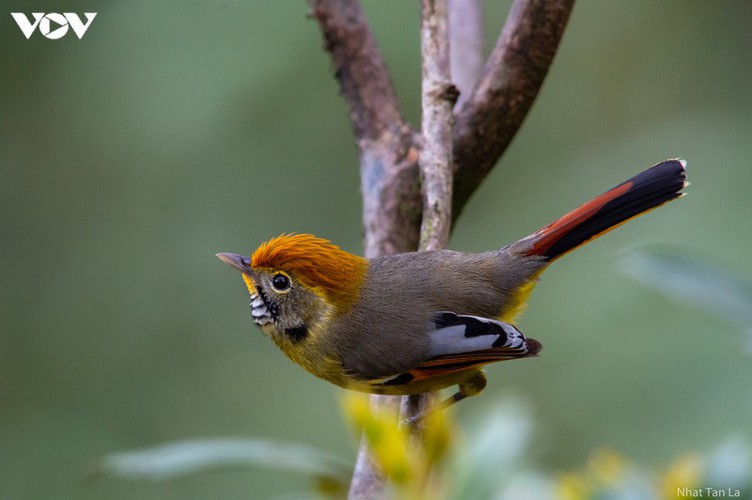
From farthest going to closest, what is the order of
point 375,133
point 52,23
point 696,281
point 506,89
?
point 52,23
point 375,133
point 506,89
point 696,281

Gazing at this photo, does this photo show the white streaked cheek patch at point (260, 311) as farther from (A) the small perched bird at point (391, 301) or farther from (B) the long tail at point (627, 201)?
(B) the long tail at point (627, 201)

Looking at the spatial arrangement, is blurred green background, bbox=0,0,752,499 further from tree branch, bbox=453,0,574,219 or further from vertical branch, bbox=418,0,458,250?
vertical branch, bbox=418,0,458,250

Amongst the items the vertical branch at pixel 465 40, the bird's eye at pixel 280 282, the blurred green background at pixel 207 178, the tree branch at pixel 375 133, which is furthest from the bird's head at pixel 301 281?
the blurred green background at pixel 207 178

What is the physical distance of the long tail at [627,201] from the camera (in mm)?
3670

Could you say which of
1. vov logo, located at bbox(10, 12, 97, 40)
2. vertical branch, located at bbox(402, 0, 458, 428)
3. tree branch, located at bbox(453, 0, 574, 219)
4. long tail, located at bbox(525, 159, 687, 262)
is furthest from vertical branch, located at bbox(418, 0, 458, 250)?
vov logo, located at bbox(10, 12, 97, 40)

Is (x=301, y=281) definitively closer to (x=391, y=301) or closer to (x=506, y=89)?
(x=391, y=301)

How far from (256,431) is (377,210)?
95.0 inches

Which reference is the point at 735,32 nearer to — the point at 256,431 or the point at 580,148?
the point at 580,148

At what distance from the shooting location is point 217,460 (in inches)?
105

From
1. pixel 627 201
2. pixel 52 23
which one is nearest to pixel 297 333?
pixel 627 201

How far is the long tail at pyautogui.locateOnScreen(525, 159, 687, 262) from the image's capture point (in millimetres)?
3670

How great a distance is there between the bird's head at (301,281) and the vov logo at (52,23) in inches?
142

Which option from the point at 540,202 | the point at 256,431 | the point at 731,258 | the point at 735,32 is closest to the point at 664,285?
the point at 731,258

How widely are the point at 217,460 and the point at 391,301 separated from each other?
1.25 m
